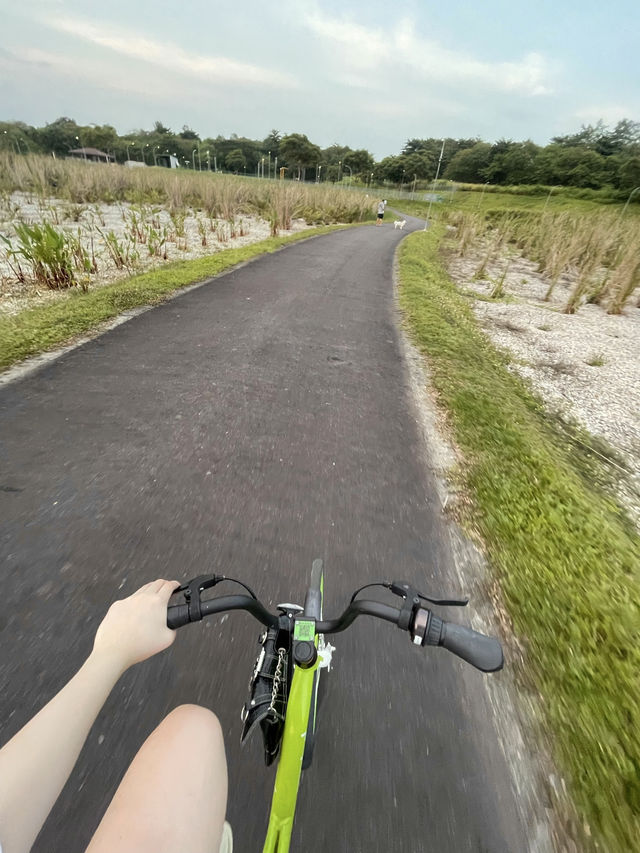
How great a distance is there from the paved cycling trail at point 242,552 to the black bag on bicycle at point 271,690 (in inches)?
8.1

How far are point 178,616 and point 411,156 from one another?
73725mm

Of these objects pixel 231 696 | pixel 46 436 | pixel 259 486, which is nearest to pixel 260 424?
pixel 259 486

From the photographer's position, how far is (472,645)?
1.08 metres

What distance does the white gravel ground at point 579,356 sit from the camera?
5.00 metres

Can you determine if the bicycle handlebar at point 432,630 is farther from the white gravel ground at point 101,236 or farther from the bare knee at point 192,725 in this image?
the white gravel ground at point 101,236

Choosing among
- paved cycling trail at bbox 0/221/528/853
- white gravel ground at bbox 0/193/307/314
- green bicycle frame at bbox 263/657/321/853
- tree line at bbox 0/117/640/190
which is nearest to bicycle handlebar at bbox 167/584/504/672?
green bicycle frame at bbox 263/657/321/853

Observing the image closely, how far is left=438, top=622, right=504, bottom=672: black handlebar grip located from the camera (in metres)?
1.06

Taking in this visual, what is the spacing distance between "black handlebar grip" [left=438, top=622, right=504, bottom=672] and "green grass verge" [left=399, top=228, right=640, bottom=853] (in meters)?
1.13

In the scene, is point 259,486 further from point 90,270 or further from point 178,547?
point 90,270

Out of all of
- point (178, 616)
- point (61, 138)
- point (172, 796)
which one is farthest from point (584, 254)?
point (61, 138)

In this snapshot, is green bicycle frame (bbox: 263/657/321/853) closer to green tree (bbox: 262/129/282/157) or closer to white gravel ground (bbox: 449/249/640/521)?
white gravel ground (bbox: 449/249/640/521)

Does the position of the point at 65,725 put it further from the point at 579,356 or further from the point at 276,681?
the point at 579,356

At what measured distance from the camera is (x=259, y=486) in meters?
3.12

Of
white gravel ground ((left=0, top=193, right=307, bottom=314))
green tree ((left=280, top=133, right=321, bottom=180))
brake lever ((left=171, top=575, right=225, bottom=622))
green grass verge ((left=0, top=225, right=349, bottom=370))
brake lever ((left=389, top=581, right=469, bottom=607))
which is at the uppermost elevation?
green tree ((left=280, top=133, right=321, bottom=180))
